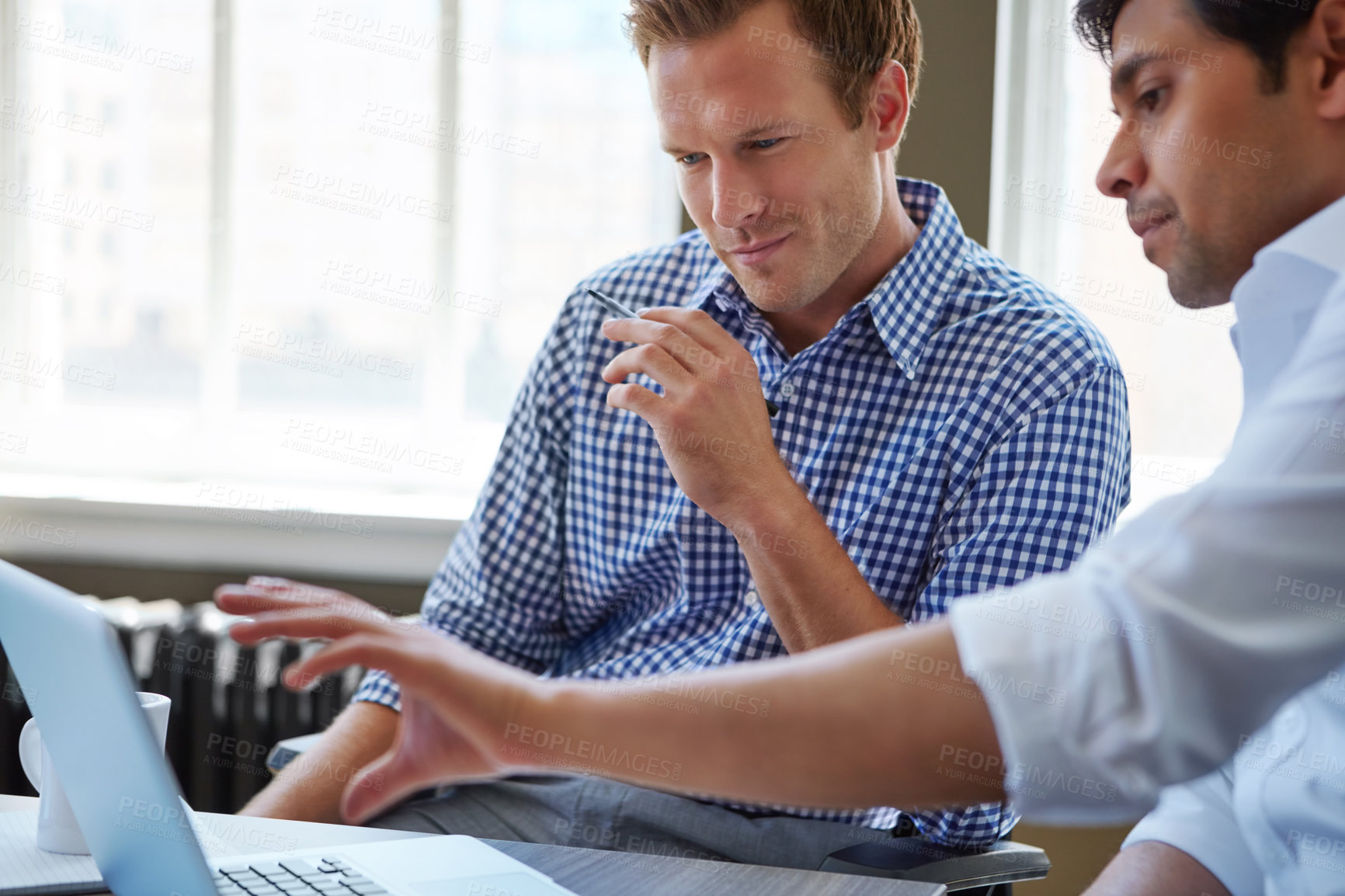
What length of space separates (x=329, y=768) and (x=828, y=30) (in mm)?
1056

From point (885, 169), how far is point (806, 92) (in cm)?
18

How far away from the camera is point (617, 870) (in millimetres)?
821

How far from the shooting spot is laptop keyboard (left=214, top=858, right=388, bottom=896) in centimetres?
71

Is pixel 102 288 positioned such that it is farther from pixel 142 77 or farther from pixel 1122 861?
pixel 1122 861

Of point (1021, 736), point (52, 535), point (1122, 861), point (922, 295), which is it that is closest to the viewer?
point (1021, 736)

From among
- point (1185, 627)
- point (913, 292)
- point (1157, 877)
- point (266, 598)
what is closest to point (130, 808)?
point (266, 598)

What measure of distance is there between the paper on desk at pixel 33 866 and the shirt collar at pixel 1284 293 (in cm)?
83

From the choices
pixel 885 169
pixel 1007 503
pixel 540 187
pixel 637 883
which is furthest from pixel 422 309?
pixel 637 883

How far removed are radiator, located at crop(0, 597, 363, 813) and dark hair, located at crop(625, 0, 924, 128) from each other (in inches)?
51.0

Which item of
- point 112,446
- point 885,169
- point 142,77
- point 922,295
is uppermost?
point 142,77

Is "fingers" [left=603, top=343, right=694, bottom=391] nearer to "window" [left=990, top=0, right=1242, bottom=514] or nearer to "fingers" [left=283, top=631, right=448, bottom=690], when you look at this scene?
"fingers" [left=283, top=631, right=448, bottom=690]

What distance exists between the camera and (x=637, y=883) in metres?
0.79

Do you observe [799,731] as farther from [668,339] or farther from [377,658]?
[668,339]

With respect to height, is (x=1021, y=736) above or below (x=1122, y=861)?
above
